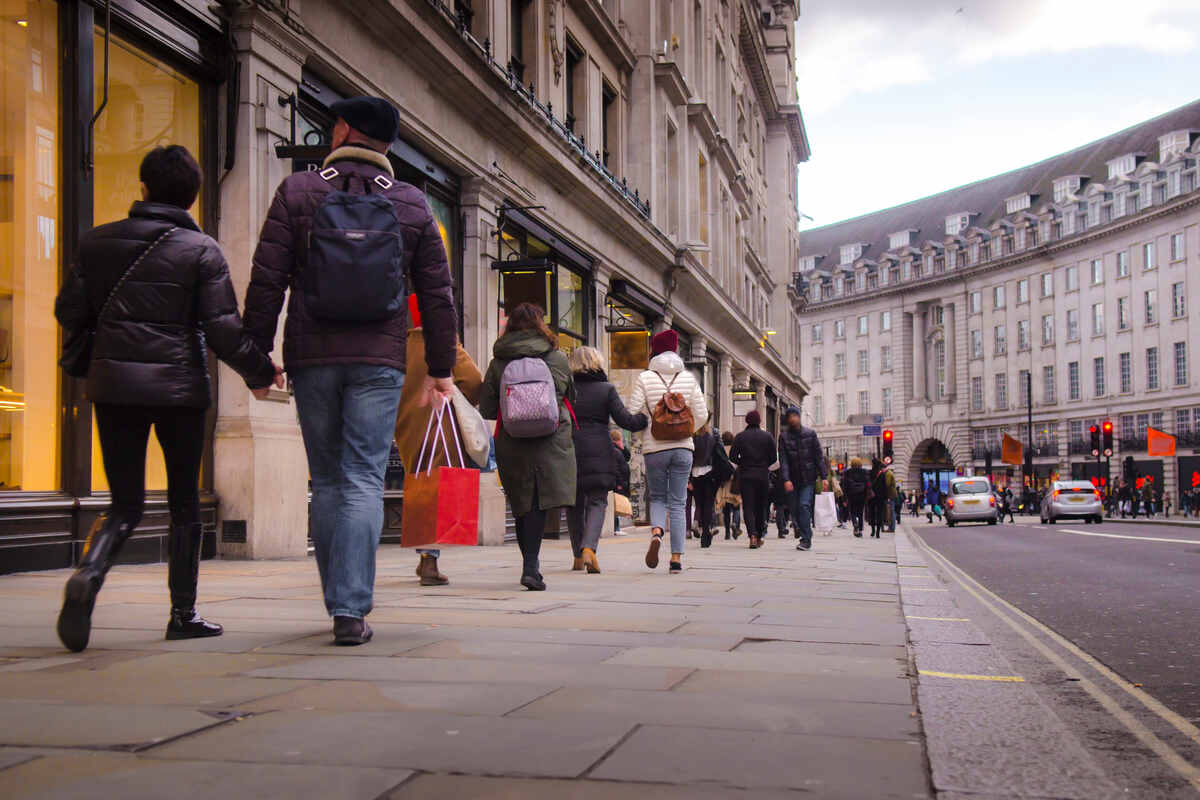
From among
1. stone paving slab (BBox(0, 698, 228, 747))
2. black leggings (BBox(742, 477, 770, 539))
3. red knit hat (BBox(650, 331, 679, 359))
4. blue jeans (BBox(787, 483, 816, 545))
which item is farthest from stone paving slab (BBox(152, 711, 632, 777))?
blue jeans (BBox(787, 483, 816, 545))

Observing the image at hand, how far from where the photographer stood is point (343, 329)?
4.49 m

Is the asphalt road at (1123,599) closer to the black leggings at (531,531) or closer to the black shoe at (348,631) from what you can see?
the black shoe at (348,631)

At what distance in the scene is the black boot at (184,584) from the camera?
4.45m

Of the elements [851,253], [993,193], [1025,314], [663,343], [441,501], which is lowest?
[441,501]

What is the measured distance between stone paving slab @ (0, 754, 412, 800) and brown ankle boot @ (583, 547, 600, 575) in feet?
20.5

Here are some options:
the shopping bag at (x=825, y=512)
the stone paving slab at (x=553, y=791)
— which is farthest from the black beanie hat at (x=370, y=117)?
the shopping bag at (x=825, y=512)

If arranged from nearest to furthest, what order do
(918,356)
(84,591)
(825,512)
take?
(84,591), (825,512), (918,356)

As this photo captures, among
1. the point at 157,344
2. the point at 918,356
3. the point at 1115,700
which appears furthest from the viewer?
the point at 918,356

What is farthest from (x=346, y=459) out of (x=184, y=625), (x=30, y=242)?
(x=30, y=242)

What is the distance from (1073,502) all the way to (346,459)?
36.8 meters

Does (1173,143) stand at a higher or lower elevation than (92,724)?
higher

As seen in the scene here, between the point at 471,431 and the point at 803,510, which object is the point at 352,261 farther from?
the point at 803,510

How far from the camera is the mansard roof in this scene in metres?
71.9

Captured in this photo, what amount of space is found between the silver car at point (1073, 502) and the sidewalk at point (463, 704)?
34067 mm
